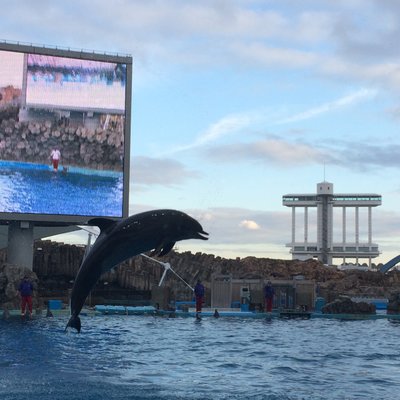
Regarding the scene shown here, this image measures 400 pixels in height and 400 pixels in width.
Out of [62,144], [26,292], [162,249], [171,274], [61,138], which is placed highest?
[61,138]

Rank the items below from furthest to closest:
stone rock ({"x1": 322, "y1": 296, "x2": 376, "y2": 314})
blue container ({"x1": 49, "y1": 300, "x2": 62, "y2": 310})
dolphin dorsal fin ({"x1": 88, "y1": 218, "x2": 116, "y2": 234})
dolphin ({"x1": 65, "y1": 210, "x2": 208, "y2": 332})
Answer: stone rock ({"x1": 322, "y1": 296, "x2": 376, "y2": 314}), blue container ({"x1": 49, "y1": 300, "x2": 62, "y2": 310}), dolphin dorsal fin ({"x1": 88, "y1": 218, "x2": 116, "y2": 234}), dolphin ({"x1": 65, "y1": 210, "x2": 208, "y2": 332})

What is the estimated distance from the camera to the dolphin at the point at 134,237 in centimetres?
1138

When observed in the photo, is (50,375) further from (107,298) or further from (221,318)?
(107,298)

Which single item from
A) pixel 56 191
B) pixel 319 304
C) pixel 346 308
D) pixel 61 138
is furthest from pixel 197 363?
pixel 61 138

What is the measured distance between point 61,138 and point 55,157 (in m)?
1.29

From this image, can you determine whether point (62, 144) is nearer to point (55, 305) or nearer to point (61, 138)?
point (61, 138)

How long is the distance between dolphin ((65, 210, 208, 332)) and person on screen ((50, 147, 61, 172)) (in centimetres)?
2893

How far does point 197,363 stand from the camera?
14.4 m

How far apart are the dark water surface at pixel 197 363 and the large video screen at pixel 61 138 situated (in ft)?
56.3

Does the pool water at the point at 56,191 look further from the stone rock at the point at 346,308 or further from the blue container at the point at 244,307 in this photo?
the stone rock at the point at 346,308

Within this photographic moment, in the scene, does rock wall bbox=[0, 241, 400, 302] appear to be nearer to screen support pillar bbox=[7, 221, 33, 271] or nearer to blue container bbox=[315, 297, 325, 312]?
screen support pillar bbox=[7, 221, 33, 271]

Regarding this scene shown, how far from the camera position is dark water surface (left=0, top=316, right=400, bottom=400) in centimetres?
1094

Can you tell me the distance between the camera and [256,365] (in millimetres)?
14242

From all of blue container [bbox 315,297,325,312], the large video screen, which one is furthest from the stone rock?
the large video screen
